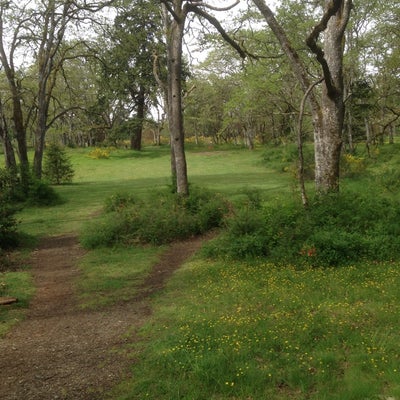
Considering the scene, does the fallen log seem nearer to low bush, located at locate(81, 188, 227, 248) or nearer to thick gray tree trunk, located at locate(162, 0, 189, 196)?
low bush, located at locate(81, 188, 227, 248)

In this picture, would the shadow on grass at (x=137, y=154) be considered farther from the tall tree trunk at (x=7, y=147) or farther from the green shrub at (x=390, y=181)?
the green shrub at (x=390, y=181)

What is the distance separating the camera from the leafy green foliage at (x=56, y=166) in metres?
24.9

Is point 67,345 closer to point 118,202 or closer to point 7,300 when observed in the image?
point 7,300

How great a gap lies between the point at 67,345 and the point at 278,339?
9.21ft

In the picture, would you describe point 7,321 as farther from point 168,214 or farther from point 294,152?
point 294,152

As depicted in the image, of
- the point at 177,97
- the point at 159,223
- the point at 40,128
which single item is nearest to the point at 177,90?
the point at 177,97

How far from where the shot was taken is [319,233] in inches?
341

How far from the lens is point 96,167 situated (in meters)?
34.7

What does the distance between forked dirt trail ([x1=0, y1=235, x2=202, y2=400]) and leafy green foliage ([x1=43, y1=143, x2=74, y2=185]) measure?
55.8ft

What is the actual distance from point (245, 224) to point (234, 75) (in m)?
40.1

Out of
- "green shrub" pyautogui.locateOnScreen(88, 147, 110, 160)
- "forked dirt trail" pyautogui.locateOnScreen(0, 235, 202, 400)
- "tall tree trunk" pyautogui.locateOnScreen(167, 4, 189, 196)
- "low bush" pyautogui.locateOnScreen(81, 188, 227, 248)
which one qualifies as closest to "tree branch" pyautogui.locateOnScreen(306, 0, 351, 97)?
"low bush" pyautogui.locateOnScreen(81, 188, 227, 248)

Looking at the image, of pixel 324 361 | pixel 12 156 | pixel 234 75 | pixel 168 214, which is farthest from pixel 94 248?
pixel 234 75

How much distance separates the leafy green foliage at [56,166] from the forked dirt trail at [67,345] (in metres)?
17.0

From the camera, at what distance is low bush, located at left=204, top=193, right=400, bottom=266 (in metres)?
8.20
